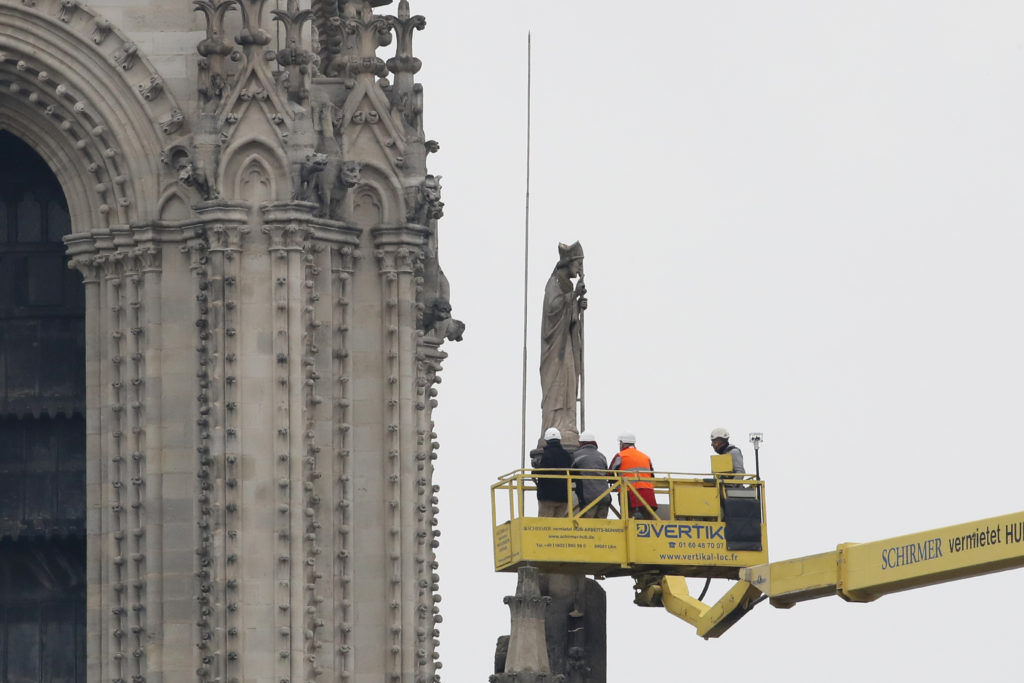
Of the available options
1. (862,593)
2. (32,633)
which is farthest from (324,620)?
(862,593)

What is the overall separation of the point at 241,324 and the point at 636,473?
33.3 feet

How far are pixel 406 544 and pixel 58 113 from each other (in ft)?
28.0

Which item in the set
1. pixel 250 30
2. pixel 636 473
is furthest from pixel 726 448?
pixel 250 30

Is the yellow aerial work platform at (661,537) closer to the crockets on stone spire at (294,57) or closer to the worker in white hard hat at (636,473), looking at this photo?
the worker in white hard hat at (636,473)

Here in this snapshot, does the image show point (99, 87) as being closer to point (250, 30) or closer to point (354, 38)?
point (250, 30)

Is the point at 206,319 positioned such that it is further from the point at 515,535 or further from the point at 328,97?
the point at 515,535

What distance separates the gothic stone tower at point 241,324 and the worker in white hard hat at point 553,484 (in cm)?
762

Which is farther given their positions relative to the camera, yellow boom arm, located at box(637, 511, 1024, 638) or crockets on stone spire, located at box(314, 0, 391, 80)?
crockets on stone spire, located at box(314, 0, 391, 80)

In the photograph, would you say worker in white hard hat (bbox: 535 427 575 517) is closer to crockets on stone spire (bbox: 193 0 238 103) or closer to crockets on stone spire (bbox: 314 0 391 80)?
crockets on stone spire (bbox: 193 0 238 103)

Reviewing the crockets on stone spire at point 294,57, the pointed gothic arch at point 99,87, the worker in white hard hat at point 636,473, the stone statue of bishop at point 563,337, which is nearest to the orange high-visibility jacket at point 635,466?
the worker in white hard hat at point 636,473

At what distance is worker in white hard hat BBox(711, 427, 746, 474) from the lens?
214ft

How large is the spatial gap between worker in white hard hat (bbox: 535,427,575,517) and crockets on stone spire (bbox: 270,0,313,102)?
33.3ft

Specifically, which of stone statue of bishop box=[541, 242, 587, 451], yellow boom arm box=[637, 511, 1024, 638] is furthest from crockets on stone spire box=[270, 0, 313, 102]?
yellow boom arm box=[637, 511, 1024, 638]

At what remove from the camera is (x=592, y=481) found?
2643 inches
